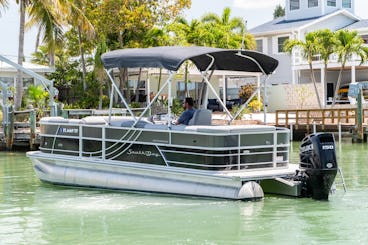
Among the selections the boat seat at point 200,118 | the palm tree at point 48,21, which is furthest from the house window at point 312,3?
the boat seat at point 200,118

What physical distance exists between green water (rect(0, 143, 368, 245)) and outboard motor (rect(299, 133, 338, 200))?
0.26m

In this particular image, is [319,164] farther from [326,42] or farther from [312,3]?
[312,3]

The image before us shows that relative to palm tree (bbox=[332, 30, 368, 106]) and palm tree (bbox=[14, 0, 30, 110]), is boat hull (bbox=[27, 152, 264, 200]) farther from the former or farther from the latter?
palm tree (bbox=[332, 30, 368, 106])

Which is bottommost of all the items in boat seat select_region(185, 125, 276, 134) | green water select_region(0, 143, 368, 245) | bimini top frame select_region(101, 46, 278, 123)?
green water select_region(0, 143, 368, 245)

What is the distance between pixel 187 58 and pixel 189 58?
0.32 meters

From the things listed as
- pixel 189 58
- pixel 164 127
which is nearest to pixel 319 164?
pixel 164 127

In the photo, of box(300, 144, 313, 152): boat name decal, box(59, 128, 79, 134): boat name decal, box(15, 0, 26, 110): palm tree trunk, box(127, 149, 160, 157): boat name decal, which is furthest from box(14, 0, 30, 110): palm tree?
box(300, 144, 313, 152): boat name decal

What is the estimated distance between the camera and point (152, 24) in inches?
1486

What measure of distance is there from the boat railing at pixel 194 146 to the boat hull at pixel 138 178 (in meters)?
0.19

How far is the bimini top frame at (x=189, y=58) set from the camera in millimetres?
13766

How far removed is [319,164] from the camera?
13.0 meters

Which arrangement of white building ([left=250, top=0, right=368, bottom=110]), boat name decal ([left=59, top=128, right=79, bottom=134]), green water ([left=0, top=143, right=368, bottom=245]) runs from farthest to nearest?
1. white building ([left=250, top=0, right=368, bottom=110])
2. boat name decal ([left=59, top=128, right=79, bottom=134])
3. green water ([left=0, top=143, right=368, bottom=245])

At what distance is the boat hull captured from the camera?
13.2m

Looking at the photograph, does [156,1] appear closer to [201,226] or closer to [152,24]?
[152,24]
